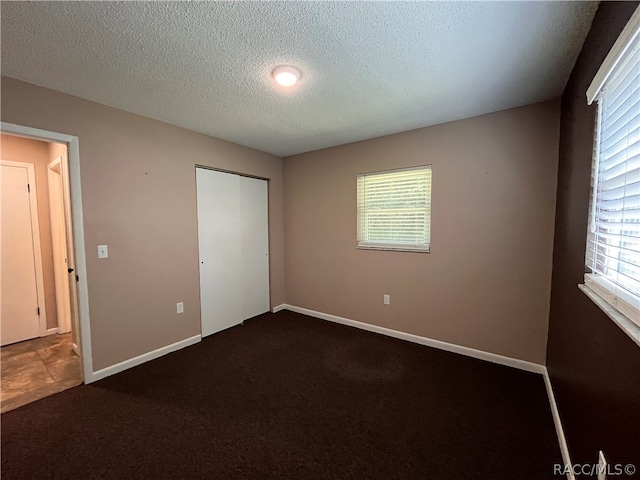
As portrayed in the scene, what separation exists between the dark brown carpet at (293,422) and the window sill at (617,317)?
41.0 inches

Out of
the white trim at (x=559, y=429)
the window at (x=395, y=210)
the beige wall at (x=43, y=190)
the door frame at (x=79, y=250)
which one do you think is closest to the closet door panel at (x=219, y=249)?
the door frame at (x=79, y=250)

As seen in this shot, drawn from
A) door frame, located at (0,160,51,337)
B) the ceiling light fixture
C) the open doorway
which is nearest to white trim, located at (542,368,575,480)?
the ceiling light fixture

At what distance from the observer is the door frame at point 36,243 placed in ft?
10.3

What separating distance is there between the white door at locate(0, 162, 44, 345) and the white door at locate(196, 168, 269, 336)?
2.02m

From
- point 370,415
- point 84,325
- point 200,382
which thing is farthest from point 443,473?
point 84,325

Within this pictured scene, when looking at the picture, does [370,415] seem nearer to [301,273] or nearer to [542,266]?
[542,266]

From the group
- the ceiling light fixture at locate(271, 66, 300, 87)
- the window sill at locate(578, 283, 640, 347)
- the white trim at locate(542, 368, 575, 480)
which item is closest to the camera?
the window sill at locate(578, 283, 640, 347)

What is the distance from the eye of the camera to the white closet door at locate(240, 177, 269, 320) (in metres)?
3.78

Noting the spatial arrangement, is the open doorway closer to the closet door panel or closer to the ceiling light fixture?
the closet door panel

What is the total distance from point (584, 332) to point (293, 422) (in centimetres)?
180

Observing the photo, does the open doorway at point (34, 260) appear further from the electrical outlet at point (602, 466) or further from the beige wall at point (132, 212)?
the electrical outlet at point (602, 466)

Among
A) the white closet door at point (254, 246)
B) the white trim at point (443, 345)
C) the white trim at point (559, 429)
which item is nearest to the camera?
the white trim at point (559, 429)

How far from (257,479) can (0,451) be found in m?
1.60

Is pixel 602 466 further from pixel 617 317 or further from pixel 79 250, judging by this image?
pixel 79 250
